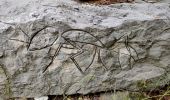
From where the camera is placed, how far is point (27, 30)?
8.47 feet

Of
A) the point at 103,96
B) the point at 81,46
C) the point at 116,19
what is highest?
the point at 116,19

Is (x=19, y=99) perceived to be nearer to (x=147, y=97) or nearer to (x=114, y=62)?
(x=114, y=62)

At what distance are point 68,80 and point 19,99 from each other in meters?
0.38

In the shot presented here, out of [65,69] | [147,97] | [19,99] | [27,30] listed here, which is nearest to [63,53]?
[65,69]

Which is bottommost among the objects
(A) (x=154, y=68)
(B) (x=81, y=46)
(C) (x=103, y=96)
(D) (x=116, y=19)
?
(C) (x=103, y=96)

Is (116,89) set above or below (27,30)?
below

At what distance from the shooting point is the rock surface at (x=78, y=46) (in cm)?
261

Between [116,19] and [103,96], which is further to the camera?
[103,96]

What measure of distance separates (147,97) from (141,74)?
0.58 feet

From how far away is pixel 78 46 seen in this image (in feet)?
8.80

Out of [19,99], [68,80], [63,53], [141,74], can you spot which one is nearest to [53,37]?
[63,53]

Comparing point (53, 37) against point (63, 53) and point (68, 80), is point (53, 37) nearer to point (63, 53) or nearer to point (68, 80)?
point (63, 53)

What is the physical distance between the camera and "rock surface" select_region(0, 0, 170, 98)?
261 centimetres

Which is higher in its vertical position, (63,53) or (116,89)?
(63,53)
